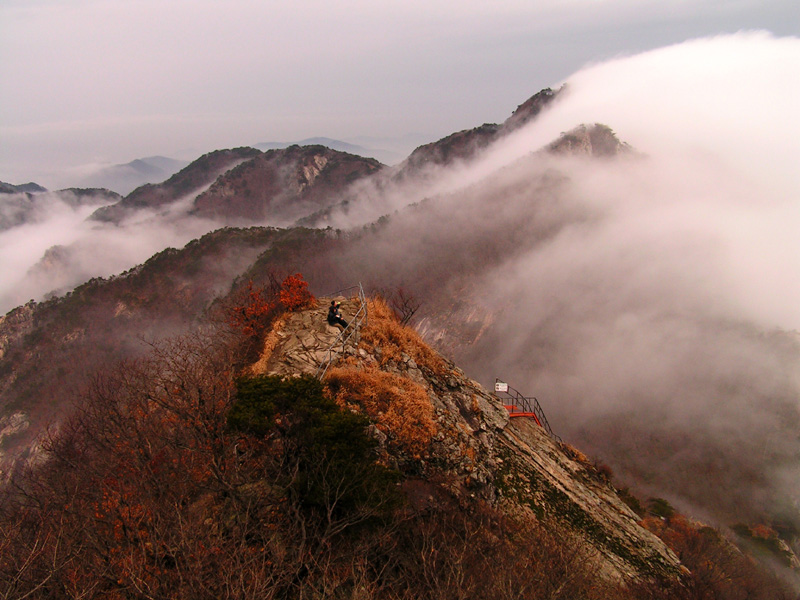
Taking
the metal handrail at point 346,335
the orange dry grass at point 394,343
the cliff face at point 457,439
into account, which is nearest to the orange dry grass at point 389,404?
the cliff face at point 457,439

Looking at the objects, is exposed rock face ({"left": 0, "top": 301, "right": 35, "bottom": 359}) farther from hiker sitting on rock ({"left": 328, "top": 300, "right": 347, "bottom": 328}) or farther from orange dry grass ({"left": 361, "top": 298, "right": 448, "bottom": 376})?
orange dry grass ({"left": 361, "top": 298, "right": 448, "bottom": 376})

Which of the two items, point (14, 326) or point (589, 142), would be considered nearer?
point (14, 326)

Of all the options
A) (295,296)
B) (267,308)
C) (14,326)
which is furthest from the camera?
(14,326)

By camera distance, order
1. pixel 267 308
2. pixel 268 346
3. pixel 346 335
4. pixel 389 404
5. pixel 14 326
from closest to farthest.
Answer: pixel 389 404, pixel 268 346, pixel 346 335, pixel 267 308, pixel 14 326

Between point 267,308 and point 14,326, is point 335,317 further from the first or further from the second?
point 14,326

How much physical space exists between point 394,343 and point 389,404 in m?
4.42

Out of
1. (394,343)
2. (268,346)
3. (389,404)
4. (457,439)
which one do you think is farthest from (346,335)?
(457,439)

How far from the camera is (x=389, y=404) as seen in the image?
13641 mm

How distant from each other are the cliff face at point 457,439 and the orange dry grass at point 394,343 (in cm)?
5

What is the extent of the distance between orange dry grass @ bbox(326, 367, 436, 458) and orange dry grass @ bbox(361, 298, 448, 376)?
97.6 inches

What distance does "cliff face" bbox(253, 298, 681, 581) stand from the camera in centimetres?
1336

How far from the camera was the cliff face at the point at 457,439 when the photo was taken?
13.4 metres

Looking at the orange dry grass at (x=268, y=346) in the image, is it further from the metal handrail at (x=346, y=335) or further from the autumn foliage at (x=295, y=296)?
the metal handrail at (x=346, y=335)

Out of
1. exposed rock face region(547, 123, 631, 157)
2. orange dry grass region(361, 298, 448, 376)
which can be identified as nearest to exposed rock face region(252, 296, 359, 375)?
orange dry grass region(361, 298, 448, 376)
